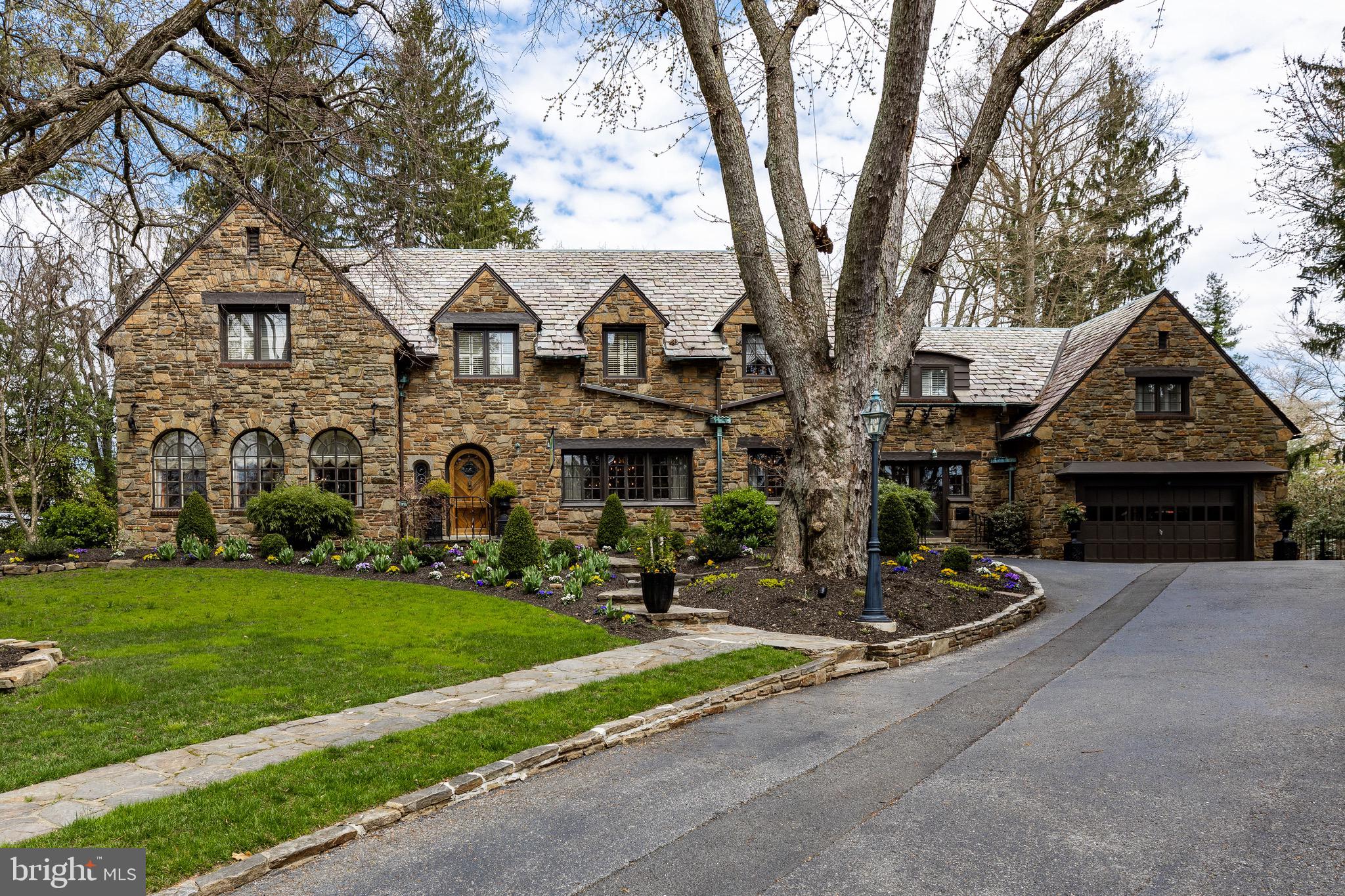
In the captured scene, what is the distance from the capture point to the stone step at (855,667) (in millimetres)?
Answer: 8469

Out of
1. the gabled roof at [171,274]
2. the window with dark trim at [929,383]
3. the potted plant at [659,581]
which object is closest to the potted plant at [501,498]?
the gabled roof at [171,274]

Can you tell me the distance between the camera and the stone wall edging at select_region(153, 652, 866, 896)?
3.74m

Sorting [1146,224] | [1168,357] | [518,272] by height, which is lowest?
[1168,357]

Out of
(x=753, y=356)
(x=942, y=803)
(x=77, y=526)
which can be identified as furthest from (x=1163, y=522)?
(x=77, y=526)

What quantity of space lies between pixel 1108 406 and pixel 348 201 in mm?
18653

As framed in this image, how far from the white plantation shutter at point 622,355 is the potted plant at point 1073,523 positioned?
11.0m

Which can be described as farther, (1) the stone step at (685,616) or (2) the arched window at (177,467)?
(2) the arched window at (177,467)

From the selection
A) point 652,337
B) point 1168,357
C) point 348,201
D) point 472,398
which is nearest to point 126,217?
point 348,201

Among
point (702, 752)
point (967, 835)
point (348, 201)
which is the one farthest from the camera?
point (348, 201)

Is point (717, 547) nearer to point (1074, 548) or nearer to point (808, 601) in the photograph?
point (808, 601)

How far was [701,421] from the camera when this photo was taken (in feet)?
64.1

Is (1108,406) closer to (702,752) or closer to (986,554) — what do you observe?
(986,554)

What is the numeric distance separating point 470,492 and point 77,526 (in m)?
8.42

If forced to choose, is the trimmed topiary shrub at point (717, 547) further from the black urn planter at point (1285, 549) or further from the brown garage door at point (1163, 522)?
the black urn planter at point (1285, 549)
